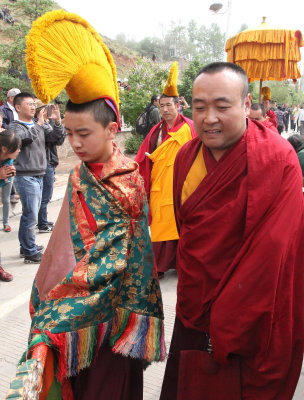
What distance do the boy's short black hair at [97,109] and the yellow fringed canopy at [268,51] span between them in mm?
3668

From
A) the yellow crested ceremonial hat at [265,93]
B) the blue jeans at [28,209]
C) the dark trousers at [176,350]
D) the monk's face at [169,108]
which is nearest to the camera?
the dark trousers at [176,350]

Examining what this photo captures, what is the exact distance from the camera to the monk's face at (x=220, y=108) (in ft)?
4.90

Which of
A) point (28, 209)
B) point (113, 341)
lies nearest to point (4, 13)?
point (28, 209)

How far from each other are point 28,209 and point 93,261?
2.84 meters

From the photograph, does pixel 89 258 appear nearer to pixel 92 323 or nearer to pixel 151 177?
pixel 92 323

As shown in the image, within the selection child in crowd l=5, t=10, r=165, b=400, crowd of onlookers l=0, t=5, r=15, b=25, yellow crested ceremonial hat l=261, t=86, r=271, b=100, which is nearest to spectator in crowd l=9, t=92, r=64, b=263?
child in crowd l=5, t=10, r=165, b=400

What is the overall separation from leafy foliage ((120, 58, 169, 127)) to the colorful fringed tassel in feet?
34.2

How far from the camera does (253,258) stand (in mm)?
1385

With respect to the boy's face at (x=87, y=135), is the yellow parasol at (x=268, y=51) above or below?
above

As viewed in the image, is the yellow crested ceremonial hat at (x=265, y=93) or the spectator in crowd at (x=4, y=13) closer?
the yellow crested ceremonial hat at (x=265, y=93)

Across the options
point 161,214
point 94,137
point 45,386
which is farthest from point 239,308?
point 161,214

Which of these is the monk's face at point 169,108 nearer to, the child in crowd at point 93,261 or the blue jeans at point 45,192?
the child in crowd at point 93,261

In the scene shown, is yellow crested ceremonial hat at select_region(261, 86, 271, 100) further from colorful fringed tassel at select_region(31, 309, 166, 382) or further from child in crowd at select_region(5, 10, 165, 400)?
colorful fringed tassel at select_region(31, 309, 166, 382)

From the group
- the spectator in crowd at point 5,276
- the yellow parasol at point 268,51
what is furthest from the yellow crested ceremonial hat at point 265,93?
the spectator in crowd at point 5,276
